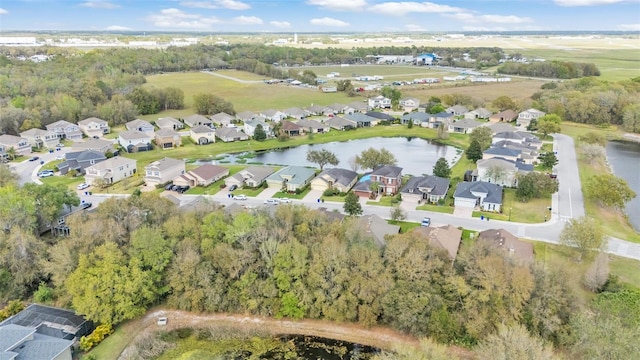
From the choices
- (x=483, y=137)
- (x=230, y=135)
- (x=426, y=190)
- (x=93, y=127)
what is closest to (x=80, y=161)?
(x=93, y=127)

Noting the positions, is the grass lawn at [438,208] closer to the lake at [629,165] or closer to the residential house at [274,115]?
the lake at [629,165]

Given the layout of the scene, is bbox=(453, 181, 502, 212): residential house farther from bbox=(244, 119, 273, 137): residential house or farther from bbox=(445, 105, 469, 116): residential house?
bbox=(445, 105, 469, 116): residential house

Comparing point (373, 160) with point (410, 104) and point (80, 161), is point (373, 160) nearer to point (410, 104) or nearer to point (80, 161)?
point (80, 161)

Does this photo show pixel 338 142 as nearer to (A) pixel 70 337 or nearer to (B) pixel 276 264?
(B) pixel 276 264

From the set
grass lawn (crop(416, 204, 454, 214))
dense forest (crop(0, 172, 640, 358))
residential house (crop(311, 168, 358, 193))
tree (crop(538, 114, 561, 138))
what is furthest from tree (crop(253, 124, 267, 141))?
tree (crop(538, 114, 561, 138))

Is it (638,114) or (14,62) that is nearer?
(638,114)

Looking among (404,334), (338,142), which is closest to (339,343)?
(404,334)
